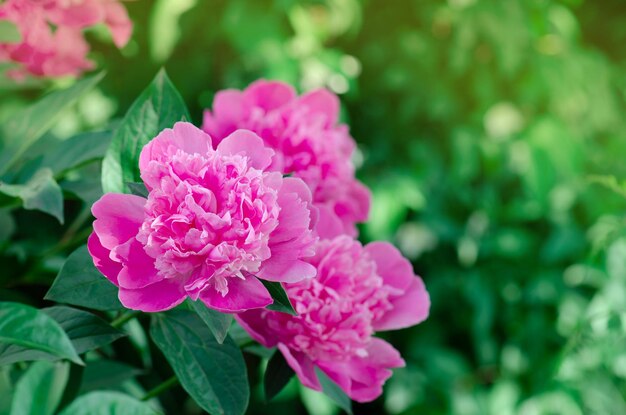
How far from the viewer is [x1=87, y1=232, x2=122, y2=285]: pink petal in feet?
1.36

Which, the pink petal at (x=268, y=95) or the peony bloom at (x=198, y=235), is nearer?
the peony bloom at (x=198, y=235)

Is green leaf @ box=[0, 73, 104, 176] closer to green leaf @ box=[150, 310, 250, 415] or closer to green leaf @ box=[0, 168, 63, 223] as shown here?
green leaf @ box=[0, 168, 63, 223]

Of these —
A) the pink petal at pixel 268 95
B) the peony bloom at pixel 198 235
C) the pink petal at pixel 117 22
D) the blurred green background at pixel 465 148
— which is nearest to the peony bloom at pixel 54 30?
the pink petal at pixel 117 22

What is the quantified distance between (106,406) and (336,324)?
0.49ft

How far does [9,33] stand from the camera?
22.1 inches

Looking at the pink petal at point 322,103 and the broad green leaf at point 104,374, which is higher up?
the pink petal at point 322,103

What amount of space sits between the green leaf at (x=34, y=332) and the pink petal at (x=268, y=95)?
0.24 meters

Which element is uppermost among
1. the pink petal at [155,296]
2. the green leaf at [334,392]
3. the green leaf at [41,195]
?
the pink petal at [155,296]

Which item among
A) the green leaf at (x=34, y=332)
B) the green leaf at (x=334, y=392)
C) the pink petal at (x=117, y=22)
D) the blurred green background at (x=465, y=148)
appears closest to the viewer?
the green leaf at (x=34, y=332)

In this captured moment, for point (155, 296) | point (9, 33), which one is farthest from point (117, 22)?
point (155, 296)

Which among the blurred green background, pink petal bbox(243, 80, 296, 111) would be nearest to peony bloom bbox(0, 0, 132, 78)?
pink petal bbox(243, 80, 296, 111)

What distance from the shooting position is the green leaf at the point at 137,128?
476 mm

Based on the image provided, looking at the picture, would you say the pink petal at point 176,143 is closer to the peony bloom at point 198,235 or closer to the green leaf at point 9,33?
the peony bloom at point 198,235

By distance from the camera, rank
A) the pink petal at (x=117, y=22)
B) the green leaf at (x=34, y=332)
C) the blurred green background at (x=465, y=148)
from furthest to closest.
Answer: the blurred green background at (x=465, y=148), the pink petal at (x=117, y=22), the green leaf at (x=34, y=332)
